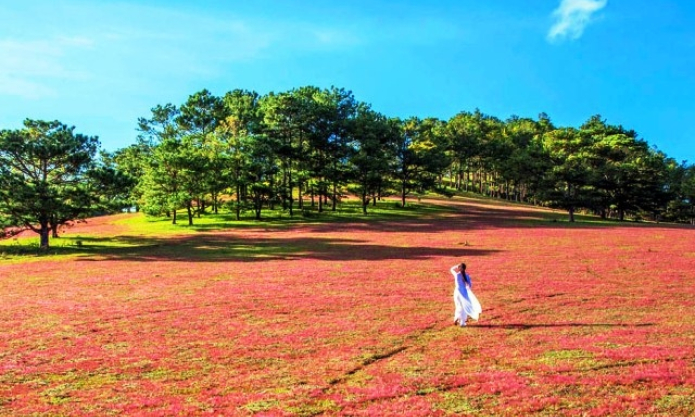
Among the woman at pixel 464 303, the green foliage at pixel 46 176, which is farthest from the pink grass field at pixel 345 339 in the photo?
the green foliage at pixel 46 176

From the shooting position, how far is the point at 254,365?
12664 mm

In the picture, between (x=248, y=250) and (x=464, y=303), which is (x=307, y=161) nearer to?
(x=248, y=250)

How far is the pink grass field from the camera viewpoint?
10.4m

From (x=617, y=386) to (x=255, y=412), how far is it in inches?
311

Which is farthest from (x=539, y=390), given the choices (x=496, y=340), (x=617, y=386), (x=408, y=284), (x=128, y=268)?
Result: (x=128, y=268)

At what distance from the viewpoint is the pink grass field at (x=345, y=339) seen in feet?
34.0

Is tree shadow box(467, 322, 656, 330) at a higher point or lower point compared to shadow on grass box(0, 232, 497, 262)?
lower

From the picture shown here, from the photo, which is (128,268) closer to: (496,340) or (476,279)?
(476,279)

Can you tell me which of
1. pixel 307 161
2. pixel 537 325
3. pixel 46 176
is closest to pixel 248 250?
pixel 46 176

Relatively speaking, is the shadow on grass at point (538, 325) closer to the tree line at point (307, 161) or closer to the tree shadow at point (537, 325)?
the tree shadow at point (537, 325)

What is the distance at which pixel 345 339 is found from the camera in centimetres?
1498

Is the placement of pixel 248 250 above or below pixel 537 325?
above

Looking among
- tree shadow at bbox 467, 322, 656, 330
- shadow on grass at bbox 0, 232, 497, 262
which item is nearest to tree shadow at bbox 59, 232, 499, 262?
shadow on grass at bbox 0, 232, 497, 262

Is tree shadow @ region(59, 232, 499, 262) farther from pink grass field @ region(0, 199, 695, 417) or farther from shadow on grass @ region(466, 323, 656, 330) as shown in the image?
shadow on grass @ region(466, 323, 656, 330)
